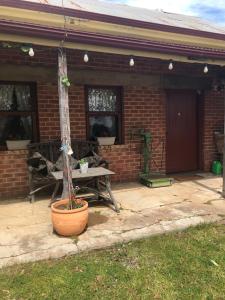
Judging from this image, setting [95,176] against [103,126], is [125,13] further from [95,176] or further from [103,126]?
[95,176]

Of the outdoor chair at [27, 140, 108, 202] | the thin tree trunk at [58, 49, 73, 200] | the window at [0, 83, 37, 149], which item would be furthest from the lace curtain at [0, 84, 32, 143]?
the thin tree trunk at [58, 49, 73, 200]

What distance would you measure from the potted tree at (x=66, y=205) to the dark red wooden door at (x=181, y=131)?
3755mm

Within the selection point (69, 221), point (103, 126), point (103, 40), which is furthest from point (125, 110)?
point (69, 221)

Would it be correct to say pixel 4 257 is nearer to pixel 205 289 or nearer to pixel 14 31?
pixel 205 289

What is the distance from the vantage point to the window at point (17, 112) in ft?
19.0

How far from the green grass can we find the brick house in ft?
9.10

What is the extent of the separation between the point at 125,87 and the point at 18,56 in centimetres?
229

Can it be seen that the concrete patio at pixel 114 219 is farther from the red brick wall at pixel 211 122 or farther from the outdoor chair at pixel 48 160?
the red brick wall at pixel 211 122

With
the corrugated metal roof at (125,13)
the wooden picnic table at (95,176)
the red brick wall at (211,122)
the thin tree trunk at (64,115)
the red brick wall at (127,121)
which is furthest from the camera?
the red brick wall at (211,122)

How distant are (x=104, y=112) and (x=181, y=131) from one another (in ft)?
7.14

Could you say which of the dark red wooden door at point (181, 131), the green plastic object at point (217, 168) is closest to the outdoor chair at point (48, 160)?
the dark red wooden door at point (181, 131)

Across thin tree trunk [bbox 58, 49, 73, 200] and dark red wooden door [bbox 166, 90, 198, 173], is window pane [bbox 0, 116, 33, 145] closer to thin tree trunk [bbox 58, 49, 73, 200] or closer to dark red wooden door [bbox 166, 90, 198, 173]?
thin tree trunk [bbox 58, 49, 73, 200]

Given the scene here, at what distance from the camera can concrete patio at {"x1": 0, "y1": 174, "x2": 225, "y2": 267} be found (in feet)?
11.7

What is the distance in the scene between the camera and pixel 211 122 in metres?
7.71
